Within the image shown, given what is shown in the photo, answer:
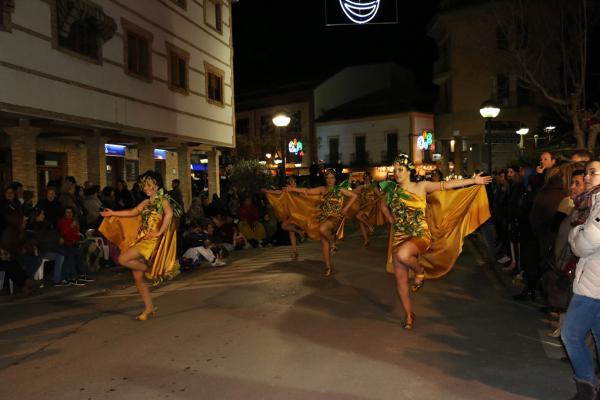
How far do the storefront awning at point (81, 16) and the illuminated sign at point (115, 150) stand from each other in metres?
5.53

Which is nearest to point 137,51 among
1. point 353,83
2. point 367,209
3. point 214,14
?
point 214,14

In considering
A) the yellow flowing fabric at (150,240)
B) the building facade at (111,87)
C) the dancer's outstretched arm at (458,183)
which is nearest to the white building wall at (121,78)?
the building facade at (111,87)

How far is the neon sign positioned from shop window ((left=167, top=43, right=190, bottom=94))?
28.7 meters

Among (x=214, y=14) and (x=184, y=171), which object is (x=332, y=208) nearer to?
(x=184, y=171)

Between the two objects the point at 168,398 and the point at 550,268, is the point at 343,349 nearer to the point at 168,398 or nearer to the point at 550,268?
the point at 168,398

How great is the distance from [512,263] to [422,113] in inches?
1524

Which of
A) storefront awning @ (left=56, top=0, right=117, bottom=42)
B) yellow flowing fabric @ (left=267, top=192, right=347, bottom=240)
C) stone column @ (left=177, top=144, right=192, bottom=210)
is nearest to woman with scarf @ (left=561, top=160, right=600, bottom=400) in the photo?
yellow flowing fabric @ (left=267, top=192, right=347, bottom=240)

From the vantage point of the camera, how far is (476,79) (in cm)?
4006

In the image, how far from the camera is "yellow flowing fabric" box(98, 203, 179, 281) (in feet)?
26.0

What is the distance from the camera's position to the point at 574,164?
6.43 metres

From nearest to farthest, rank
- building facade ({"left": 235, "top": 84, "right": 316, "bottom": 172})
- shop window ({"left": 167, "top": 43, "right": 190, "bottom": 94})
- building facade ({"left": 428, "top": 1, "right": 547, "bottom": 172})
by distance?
shop window ({"left": 167, "top": 43, "right": 190, "bottom": 94}), building facade ({"left": 428, "top": 1, "right": 547, "bottom": 172}), building facade ({"left": 235, "top": 84, "right": 316, "bottom": 172})

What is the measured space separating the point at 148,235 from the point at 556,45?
24.1m

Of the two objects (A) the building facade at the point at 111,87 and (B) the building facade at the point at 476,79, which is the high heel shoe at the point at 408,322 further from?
(B) the building facade at the point at 476,79

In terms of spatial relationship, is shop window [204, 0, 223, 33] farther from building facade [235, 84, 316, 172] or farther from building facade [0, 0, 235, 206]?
building facade [235, 84, 316, 172]
